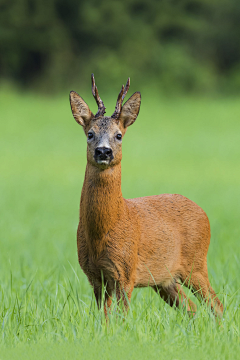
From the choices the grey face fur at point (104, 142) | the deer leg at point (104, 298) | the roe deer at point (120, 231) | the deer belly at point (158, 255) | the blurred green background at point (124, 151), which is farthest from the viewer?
the deer belly at point (158, 255)

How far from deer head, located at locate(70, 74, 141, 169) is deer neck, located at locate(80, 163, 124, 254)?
0.09 meters

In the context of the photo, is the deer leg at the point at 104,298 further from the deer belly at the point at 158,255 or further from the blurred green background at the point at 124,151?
the deer belly at the point at 158,255

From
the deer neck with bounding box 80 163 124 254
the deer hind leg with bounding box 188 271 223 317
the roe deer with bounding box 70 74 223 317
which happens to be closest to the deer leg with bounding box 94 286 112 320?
the roe deer with bounding box 70 74 223 317

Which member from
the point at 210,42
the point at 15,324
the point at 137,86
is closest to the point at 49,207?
the point at 15,324

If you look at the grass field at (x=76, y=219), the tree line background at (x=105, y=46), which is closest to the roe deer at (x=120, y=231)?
the grass field at (x=76, y=219)

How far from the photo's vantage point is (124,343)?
330 cm

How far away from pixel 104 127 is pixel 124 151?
17679mm

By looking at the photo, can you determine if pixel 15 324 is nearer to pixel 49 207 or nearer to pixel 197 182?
pixel 49 207

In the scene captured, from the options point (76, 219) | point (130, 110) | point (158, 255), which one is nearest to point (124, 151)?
point (76, 219)

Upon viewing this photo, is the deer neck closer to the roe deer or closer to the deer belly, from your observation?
the roe deer

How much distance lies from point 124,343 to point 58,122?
23.5m

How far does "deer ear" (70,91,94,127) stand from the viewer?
4.02m

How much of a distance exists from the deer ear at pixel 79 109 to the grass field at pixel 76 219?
1.13 m

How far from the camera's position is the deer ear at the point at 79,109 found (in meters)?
4.02
